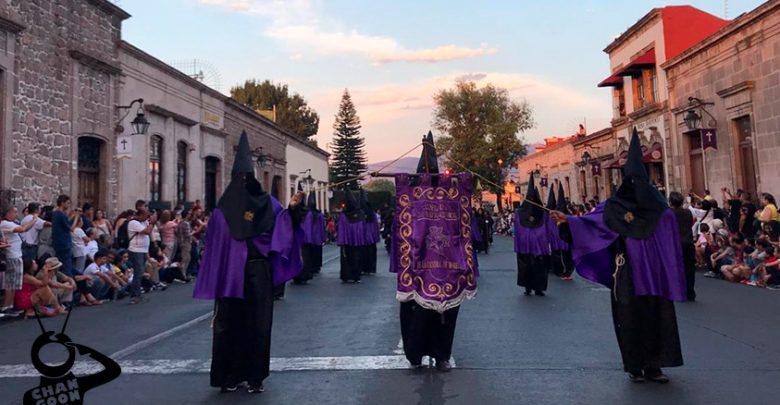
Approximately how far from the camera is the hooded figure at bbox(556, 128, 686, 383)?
5176 mm

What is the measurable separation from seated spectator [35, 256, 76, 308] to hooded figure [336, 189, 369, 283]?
564cm

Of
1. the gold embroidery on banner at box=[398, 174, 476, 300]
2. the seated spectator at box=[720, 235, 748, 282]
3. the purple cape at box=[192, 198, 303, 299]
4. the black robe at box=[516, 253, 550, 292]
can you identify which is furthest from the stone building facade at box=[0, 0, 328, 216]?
the seated spectator at box=[720, 235, 748, 282]

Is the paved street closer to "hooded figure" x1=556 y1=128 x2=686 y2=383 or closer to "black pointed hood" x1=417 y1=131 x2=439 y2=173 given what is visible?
"hooded figure" x1=556 y1=128 x2=686 y2=383

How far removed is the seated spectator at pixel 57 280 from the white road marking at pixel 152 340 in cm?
257

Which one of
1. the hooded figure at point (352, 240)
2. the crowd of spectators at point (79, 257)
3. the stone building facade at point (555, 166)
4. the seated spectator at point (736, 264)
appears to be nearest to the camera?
the crowd of spectators at point (79, 257)

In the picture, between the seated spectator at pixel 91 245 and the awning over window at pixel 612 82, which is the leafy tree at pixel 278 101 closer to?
the awning over window at pixel 612 82

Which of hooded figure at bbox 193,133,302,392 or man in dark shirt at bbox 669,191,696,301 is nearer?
hooded figure at bbox 193,133,302,392

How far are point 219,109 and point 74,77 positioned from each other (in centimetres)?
957

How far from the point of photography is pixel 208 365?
591 cm

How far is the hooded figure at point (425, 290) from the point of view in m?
5.64

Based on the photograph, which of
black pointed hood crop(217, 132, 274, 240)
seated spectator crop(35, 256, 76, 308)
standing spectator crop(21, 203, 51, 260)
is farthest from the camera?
standing spectator crop(21, 203, 51, 260)

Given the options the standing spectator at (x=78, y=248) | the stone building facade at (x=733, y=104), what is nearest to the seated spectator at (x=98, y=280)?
the standing spectator at (x=78, y=248)

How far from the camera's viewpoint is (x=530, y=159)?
1861 inches

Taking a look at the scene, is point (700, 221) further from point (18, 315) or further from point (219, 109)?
point (219, 109)
